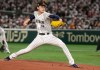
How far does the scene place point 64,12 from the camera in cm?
2847

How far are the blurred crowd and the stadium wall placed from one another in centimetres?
43

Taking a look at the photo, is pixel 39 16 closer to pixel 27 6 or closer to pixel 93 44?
pixel 93 44

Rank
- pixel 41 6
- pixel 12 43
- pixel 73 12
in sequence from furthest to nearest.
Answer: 1. pixel 73 12
2. pixel 12 43
3. pixel 41 6

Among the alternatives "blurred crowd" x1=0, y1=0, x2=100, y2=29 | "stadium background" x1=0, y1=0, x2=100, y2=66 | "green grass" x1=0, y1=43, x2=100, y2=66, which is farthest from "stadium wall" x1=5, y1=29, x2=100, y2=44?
"green grass" x1=0, y1=43, x2=100, y2=66

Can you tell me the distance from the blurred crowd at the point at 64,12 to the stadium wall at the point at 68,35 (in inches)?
16.8

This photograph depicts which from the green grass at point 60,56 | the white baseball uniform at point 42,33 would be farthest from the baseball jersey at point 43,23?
the green grass at point 60,56

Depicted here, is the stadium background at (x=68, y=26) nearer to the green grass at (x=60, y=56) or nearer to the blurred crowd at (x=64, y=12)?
the blurred crowd at (x=64, y=12)

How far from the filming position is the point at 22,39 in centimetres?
2742

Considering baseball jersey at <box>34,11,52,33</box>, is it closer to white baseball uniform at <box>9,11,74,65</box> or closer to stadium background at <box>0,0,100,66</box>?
white baseball uniform at <box>9,11,74,65</box>

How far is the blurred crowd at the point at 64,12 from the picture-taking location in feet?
89.6

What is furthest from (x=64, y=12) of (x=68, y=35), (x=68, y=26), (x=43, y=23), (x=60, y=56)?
(x=43, y=23)

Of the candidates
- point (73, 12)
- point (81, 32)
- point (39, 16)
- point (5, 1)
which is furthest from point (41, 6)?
point (5, 1)

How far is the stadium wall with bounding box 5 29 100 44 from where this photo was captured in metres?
27.1

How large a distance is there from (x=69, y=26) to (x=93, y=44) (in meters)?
2.03
